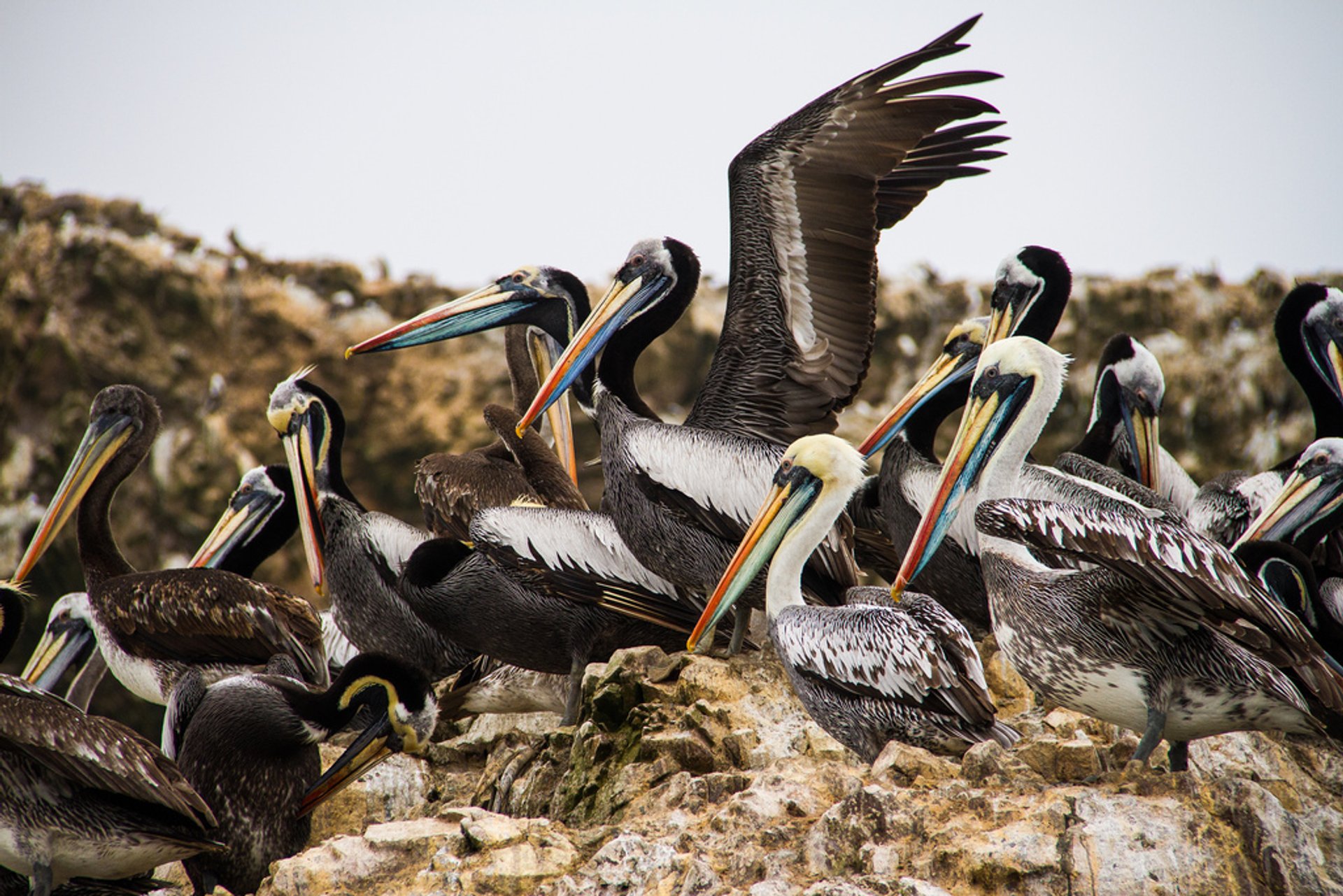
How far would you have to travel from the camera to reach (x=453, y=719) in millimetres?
5727

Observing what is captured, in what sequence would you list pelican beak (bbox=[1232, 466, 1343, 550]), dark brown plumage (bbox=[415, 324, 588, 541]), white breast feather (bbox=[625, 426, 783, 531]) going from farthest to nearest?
dark brown plumage (bbox=[415, 324, 588, 541]) < pelican beak (bbox=[1232, 466, 1343, 550]) < white breast feather (bbox=[625, 426, 783, 531])

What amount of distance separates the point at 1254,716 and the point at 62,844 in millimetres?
3396

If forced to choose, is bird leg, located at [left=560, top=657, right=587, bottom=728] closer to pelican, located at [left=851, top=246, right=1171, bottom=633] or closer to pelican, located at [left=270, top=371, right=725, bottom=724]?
pelican, located at [left=270, top=371, right=725, bottom=724]

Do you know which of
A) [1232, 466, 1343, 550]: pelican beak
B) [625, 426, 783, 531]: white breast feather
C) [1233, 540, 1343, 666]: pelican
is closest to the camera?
[1233, 540, 1343, 666]: pelican

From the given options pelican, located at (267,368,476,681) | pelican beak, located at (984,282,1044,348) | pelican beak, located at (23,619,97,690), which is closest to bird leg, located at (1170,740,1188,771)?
pelican beak, located at (984,282,1044,348)

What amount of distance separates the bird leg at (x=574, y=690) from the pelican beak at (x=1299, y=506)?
2674mm

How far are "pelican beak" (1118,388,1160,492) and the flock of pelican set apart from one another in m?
0.02

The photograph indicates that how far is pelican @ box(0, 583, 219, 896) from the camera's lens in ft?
11.9

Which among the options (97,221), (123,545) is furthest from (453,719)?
(97,221)

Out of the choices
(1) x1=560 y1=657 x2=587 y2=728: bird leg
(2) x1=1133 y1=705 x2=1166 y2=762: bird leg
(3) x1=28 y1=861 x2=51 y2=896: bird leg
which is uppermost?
(2) x1=1133 y1=705 x2=1166 y2=762: bird leg

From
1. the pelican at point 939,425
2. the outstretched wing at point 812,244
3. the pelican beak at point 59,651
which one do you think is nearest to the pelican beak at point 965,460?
the pelican at point 939,425

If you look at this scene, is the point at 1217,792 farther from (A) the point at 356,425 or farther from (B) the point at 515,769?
(A) the point at 356,425

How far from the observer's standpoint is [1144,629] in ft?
10.7

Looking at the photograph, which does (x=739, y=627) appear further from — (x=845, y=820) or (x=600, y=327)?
(x=845, y=820)
